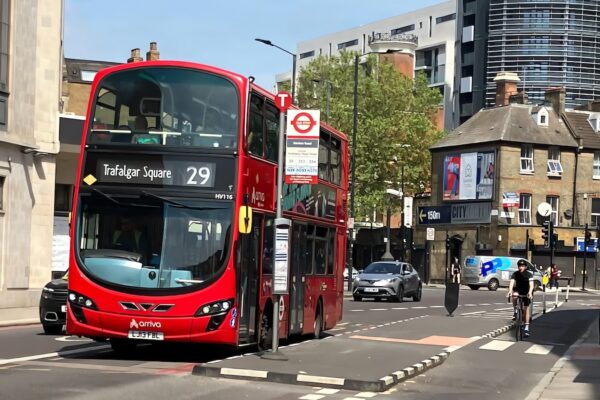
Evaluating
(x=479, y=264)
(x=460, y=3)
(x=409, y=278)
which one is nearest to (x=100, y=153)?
(x=409, y=278)

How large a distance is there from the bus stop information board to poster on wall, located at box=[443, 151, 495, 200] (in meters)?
56.4

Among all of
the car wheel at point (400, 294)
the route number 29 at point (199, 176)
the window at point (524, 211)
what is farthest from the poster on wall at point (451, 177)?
the route number 29 at point (199, 176)

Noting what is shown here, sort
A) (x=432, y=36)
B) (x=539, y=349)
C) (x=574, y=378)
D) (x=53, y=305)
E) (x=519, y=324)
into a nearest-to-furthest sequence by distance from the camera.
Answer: (x=574, y=378), (x=53, y=305), (x=539, y=349), (x=519, y=324), (x=432, y=36)

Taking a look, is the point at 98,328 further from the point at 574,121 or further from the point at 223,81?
the point at 574,121

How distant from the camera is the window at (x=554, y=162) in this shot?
72.1 metres

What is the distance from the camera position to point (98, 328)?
15289mm

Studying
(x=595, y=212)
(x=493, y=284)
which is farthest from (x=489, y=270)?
(x=595, y=212)

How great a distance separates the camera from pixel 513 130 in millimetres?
72125

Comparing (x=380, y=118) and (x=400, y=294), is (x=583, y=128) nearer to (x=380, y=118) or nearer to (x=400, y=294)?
(x=380, y=118)

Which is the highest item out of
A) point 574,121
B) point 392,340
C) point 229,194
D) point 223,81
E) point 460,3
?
point 460,3

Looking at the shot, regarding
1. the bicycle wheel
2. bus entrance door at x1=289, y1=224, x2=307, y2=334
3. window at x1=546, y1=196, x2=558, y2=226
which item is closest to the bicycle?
the bicycle wheel

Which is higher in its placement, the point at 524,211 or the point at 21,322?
the point at 524,211

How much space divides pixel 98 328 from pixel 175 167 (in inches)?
99.6

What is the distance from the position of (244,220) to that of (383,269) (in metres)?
27.7
